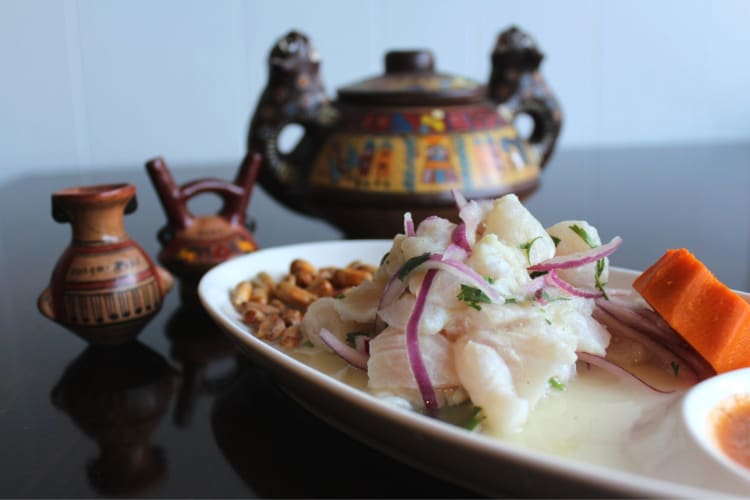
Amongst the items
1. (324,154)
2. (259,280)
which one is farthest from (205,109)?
(259,280)

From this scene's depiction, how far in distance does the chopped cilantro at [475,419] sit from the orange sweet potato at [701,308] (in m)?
0.24

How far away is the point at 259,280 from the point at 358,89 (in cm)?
44

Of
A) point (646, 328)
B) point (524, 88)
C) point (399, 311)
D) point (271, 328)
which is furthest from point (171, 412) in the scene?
point (524, 88)

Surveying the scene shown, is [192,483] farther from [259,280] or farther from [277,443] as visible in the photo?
[259,280]

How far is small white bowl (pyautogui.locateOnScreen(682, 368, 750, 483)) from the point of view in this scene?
21.2 inches

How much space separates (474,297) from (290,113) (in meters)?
0.75

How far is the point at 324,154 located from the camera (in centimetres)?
131

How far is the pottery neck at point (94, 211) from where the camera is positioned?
901mm

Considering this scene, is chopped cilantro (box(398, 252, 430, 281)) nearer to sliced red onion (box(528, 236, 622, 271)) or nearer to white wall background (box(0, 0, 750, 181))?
sliced red onion (box(528, 236, 622, 271))

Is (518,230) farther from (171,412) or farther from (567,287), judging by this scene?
(171,412)

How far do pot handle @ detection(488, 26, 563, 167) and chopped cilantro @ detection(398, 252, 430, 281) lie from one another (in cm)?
78

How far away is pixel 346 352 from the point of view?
75 centimetres

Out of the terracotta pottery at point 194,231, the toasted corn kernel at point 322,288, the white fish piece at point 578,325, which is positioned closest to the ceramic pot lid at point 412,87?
the terracotta pottery at point 194,231

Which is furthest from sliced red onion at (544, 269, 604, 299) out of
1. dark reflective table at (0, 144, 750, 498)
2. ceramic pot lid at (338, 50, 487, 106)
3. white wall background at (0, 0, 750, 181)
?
white wall background at (0, 0, 750, 181)
